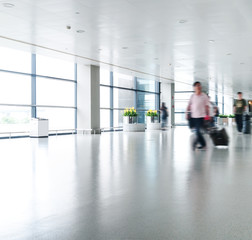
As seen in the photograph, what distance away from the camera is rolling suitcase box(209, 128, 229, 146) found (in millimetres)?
10016

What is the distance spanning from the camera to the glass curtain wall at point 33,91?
1772 cm

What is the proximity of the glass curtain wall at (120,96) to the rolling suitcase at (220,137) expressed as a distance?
14.9 m

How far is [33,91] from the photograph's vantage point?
19.0m

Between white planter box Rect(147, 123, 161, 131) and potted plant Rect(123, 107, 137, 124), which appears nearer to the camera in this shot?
potted plant Rect(123, 107, 137, 124)

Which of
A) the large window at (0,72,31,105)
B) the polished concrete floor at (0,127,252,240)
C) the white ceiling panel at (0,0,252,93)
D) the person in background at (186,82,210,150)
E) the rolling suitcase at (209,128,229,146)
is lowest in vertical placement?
the polished concrete floor at (0,127,252,240)

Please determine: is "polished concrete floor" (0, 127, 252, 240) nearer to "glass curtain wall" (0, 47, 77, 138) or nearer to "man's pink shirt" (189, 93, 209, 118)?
"man's pink shirt" (189, 93, 209, 118)

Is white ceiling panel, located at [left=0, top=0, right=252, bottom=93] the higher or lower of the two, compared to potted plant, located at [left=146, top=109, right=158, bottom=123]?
higher

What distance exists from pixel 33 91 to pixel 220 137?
1243 centimetres

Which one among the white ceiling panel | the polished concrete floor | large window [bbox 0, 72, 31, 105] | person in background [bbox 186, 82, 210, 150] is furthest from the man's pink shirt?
large window [bbox 0, 72, 31, 105]

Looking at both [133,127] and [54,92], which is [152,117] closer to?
[133,127]

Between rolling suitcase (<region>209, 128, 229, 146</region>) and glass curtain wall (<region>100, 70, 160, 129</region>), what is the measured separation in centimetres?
1488

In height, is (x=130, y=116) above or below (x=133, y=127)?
above

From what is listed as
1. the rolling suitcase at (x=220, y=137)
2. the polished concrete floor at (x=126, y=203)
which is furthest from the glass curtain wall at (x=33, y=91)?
the polished concrete floor at (x=126, y=203)

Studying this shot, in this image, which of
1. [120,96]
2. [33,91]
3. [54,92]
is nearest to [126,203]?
[33,91]
